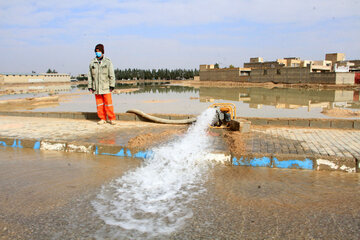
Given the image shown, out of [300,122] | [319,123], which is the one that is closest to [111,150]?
[300,122]

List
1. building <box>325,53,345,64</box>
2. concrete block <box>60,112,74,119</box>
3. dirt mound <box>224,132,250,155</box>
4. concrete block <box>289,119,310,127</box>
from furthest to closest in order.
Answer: building <box>325,53,345,64</box> < concrete block <box>60,112,74,119</box> < concrete block <box>289,119,310,127</box> < dirt mound <box>224,132,250,155</box>

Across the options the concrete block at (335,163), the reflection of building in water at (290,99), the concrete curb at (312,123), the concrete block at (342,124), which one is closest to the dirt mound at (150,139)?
the concrete curb at (312,123)

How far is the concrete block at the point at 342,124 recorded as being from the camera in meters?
7.32

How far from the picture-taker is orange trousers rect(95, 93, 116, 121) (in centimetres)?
798

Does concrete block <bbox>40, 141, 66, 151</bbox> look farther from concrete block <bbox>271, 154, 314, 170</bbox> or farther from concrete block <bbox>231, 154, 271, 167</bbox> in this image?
concrete block <bbox>271, 154, 314, 170</bbox>

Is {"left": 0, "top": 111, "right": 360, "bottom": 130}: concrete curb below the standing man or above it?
below

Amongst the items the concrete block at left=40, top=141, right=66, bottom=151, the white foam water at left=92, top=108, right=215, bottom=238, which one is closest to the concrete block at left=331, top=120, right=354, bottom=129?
the white foam water at left=92, top=108, right=215, bottom=238

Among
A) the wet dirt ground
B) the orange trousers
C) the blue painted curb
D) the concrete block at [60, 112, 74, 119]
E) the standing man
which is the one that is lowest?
the wet dirt ground

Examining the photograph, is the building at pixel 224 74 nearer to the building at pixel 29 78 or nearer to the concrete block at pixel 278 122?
the building at pixel 29 78

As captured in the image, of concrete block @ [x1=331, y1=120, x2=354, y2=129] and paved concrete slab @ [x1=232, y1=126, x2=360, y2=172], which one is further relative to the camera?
concrete block @ [x1=331, y1=120, x2=354, y2=129]

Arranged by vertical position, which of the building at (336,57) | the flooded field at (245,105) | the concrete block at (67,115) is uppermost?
the building at (336,57)

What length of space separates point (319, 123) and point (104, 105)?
637cm

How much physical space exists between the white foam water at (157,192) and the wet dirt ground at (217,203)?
14 centimetres

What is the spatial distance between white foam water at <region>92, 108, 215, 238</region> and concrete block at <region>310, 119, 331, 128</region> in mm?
3785
